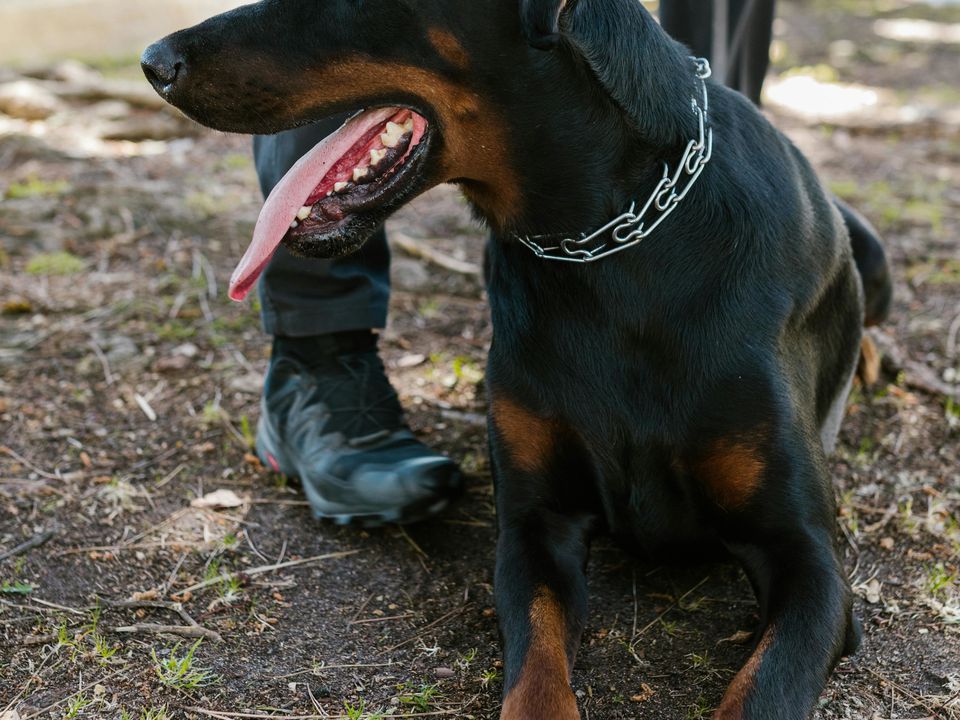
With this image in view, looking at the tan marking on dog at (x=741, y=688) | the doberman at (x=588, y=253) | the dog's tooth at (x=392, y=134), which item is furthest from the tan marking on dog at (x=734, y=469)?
the dog's tooth at (x=392, y=134)

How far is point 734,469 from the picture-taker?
227cm

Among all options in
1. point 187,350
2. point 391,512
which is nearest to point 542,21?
→ point 391,512

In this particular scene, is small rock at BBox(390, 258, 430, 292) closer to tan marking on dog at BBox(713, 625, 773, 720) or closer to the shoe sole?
the shoe sole

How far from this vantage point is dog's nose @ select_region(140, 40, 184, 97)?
2203 millimetres

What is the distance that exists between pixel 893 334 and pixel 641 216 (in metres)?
2.02

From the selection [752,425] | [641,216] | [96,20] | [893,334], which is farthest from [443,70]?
[96,20]

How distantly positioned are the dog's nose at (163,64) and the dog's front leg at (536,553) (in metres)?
0.95

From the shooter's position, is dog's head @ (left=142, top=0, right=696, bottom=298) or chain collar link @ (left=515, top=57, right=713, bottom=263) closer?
dog's head @ (left=142, top=0, right=696, bottom=298)

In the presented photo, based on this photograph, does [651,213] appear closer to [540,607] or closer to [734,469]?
[734,469]

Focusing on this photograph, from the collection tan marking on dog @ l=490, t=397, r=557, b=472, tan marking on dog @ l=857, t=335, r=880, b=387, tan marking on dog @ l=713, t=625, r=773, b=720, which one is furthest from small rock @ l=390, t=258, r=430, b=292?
tan marking on dog @ l=713, t=625, r=773, b=720

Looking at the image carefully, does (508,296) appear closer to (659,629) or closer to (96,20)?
(659,629)

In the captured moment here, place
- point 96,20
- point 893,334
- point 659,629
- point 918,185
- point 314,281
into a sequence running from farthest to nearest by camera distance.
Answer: point 96,20 → point 918,185 → point 893,334 → point 314,281 → point 659,629

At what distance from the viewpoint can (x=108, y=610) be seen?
2469 mm

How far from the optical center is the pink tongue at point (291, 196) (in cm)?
234
